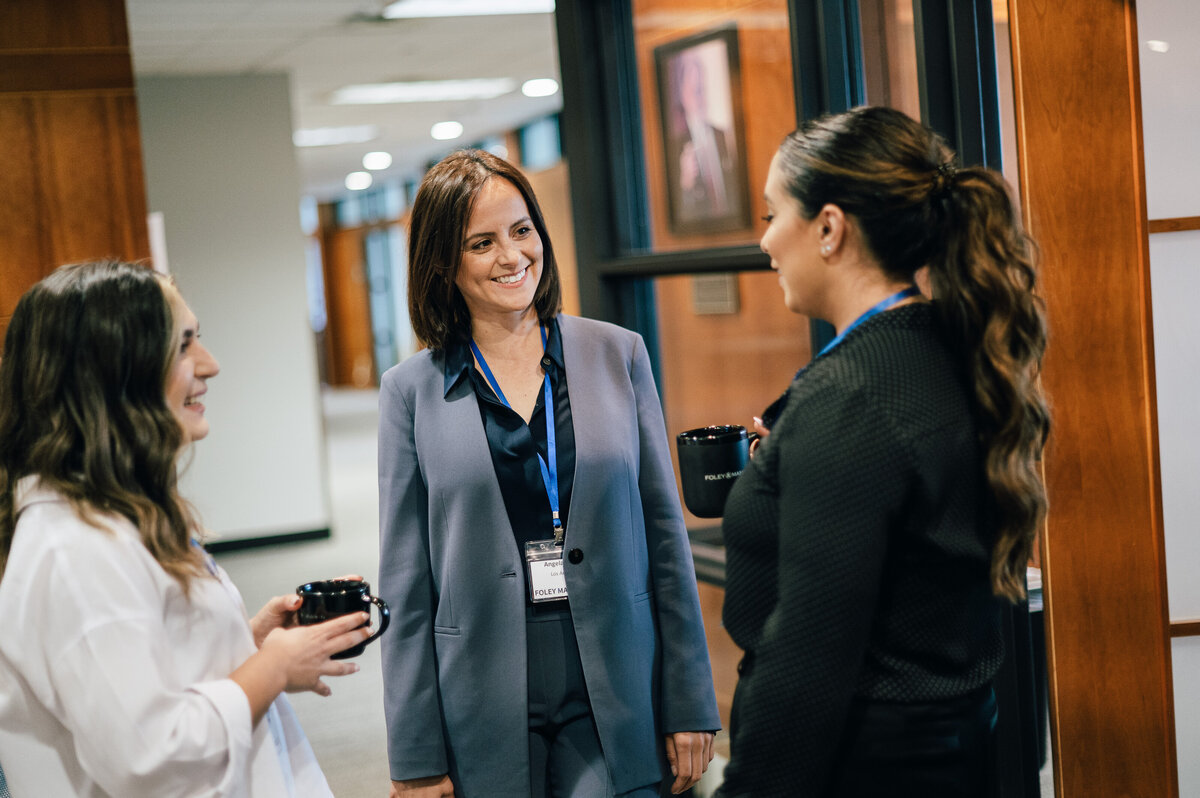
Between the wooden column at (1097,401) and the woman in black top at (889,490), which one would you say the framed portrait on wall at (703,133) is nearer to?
the wooden column at (1097,401)

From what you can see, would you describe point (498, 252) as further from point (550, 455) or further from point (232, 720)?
point (232, 720)

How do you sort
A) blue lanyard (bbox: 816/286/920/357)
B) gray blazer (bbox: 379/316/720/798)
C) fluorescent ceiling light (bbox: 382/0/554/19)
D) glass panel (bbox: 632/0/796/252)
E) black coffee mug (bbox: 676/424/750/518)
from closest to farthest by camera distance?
1. blue lanyard (bbox: 816/286/920/357)
2. black coffee mug (bbox: 676/424/750/518)
3. gray blazer (bbox: 379/316/720/798)
4. glass panel (bbox: 632/0/796/252)
5. fluorescent ceiling light (bbox: 382/0/554/19)

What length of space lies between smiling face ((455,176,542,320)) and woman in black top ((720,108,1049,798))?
2.06ft

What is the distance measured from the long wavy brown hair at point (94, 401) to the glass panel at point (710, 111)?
1.76 m

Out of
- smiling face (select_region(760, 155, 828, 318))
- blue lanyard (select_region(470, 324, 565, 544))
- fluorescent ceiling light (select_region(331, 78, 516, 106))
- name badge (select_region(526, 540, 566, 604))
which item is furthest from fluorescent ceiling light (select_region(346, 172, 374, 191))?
smiling face (select_region(760, 155, 828, 318))

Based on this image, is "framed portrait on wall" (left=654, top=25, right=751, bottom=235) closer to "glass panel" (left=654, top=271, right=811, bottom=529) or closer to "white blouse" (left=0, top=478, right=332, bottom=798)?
"glass panel" (left=654, top=271, right=811, bottom=529)

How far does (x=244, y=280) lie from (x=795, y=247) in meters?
6.75

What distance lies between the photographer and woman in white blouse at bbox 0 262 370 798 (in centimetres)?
117

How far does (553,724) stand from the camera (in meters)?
1.78

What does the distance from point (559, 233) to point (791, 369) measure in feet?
12.9

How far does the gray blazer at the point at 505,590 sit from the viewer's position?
1.76m

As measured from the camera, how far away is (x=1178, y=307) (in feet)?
6.16

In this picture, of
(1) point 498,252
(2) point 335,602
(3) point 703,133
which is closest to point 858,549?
(2) point 335,602

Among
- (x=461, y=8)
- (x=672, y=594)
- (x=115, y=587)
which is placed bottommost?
(x=672, y=594)
